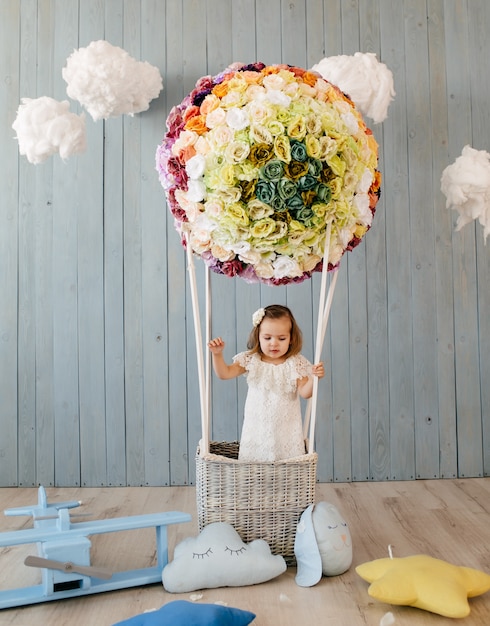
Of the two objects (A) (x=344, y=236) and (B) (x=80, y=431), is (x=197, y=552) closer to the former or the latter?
(A) (x=344, y=236)

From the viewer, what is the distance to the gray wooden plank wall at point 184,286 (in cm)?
293

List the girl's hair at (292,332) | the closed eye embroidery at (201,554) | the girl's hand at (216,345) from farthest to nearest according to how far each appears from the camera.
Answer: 1. the girl's hair at (292,332)
2. the girl's hand at (216,345)
3. the closed eye embroidery at (201,554)

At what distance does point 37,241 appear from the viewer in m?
2.94

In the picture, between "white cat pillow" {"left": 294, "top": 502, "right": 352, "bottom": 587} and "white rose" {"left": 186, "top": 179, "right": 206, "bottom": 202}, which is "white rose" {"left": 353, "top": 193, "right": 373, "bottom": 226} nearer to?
"white rose" {"left": 186, "top": 179, "right": 206, "bottom": 202}

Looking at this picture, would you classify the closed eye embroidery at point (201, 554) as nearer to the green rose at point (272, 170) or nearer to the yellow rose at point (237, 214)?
the yellow rose at point (237, 214)

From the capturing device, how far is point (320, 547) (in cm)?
189

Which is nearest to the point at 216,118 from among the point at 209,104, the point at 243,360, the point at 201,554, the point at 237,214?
the point at 209,104

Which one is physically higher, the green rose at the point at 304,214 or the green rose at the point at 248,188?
the green rose at the point at 248,188

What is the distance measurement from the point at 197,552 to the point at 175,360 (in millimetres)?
1178

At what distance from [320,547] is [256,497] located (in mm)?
253

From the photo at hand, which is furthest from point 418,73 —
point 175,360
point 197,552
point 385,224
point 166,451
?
point 197,552

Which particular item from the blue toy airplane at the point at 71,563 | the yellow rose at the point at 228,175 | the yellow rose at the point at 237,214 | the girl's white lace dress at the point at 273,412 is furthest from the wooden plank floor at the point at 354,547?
the yellow rose at the point at 228,175

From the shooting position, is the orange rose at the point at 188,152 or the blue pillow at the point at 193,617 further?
the orange rose at the point at 188,152

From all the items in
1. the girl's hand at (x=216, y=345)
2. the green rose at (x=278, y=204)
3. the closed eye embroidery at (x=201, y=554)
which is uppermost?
the green rose at (x=278, y=204)
